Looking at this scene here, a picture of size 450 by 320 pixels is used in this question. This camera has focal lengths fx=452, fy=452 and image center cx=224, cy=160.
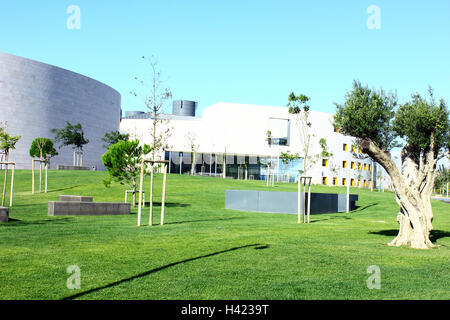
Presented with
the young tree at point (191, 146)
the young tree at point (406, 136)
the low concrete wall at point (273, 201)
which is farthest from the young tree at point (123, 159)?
the young tree at point (191, 146)

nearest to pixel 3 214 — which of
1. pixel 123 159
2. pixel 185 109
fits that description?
pixel 123 159

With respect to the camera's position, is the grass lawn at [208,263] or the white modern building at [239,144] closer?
the grass lawn at [208,263]

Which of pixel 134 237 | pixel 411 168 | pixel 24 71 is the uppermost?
pixel 24 71

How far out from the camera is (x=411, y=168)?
12703 millimetres

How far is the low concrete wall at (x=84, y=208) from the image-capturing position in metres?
17.5

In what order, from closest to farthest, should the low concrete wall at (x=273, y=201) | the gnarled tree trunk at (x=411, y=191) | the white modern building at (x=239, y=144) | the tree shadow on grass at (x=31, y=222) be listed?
1. the gnarled tree trunk at (x=411, y=191)
2. the tree shadow on grass at (x=31, y=222)
3. the low concrete wall at (x=273, y=201)
4. the white modern building at (x=239, y=144)

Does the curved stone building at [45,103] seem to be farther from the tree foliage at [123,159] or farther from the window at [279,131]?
the tree foliage at [123,159]

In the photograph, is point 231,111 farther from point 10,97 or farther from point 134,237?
point 134,237

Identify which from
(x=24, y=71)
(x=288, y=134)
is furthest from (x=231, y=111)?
(x=24, y=71)

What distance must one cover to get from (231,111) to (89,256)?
69.1 metres

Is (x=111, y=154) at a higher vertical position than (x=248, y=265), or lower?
higher

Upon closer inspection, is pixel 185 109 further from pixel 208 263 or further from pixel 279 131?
pixel 208 263

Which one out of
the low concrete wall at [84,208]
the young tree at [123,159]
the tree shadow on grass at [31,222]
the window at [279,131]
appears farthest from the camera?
the window at [279,131]

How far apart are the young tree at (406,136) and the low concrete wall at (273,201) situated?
38.7 feet
